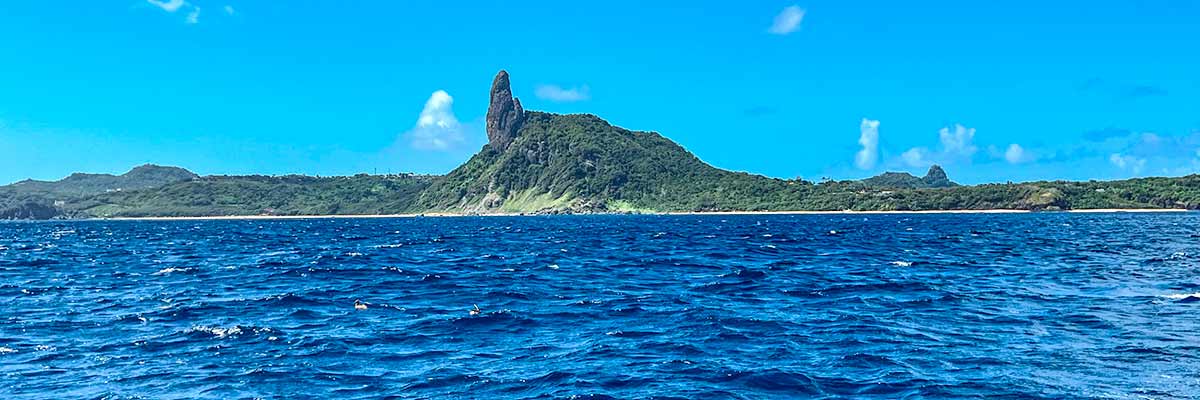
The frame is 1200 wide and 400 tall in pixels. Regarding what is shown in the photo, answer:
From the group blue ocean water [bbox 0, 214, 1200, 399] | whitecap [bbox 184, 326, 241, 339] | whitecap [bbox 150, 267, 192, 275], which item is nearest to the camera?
blue ocean water [bbox 0, 214, 1200, 399]

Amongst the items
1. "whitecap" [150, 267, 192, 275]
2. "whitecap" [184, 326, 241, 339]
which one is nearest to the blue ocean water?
"whitecap" [184, 326, 241, 339]

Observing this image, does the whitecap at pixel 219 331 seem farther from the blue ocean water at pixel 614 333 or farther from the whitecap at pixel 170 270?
the whitecap at pixel 170 270

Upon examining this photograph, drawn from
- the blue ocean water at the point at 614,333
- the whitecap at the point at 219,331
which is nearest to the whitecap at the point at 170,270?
the blue ocean water at the point at 614,333

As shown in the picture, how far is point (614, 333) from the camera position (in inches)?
1115

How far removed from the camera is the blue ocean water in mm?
20734

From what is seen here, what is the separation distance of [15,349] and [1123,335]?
117 ft

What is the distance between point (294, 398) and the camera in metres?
19.7

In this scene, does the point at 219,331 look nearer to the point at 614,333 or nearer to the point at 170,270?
the point at 614,333

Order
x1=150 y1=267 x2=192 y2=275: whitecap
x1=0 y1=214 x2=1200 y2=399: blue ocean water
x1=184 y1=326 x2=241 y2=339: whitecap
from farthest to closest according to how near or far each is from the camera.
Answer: x1=150 y1=267 x2=192 y2=275: whitecap → x1=184 y1=326 x2=241 y2=339: whitecap → x1=0 y1=214 x2=1200 y2=399: blue ocean water

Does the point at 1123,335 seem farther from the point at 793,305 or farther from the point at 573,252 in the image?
the point at 573,252

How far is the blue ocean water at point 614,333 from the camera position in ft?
68.0

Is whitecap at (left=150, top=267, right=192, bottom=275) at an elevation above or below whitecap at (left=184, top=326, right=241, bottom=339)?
above

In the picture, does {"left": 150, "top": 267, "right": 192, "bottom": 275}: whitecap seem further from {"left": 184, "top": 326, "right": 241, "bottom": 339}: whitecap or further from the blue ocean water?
{"left": 184, "top": 326, "right": 241, "bottom": 339}: whitecap

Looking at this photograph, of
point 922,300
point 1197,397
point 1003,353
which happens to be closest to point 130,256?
point 922,300
